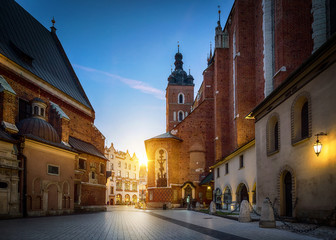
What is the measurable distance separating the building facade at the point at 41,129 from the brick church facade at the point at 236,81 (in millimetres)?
12099

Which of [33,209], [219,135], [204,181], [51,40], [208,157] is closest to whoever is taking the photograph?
[33,209]

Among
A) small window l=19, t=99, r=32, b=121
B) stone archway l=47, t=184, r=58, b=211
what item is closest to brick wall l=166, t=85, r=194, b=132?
small window l=19, t=99, r=32, b=121

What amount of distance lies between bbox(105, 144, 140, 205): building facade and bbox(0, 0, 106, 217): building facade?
3665cm

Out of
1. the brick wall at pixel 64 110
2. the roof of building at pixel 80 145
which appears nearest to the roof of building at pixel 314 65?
the brick wall at pixel 64 110

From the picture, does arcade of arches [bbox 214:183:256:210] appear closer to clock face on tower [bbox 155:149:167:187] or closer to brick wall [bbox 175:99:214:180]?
brick wall [bbox 175:99:214:180]

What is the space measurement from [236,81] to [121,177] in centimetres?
4862

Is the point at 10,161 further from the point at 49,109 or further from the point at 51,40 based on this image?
the point at 51,40

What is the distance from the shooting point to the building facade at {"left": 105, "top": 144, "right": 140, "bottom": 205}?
70438 millimetres

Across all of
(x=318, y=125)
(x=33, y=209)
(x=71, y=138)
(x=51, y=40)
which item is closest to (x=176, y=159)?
(x=71, y=138)

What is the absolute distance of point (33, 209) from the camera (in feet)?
65.5

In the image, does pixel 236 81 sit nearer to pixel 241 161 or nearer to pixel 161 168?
pixel 241 161

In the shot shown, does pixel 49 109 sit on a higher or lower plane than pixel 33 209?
higher

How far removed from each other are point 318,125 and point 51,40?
29.7 metres

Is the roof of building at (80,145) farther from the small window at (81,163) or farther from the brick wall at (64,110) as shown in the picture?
the small window at (81,163)
